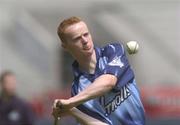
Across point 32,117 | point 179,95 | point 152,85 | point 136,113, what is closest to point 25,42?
point 152,85

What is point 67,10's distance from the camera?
17406 millimetres

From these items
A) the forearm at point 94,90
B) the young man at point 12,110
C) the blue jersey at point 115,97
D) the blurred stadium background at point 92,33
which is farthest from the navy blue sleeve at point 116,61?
the blurred stadium background at point 92,33

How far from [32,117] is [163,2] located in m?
7.71

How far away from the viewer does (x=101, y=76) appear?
4.80m

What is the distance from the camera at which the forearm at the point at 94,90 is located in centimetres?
468

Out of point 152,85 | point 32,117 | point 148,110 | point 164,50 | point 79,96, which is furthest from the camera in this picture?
point 164,50

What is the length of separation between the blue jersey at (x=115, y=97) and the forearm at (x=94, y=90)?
148 mm

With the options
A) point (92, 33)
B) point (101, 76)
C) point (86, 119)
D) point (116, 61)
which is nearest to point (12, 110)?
point (86, 119)

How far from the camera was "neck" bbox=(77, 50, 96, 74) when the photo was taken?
4.92 metres

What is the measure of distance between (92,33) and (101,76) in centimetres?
1213

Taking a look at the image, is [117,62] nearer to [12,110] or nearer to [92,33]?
[12,110]

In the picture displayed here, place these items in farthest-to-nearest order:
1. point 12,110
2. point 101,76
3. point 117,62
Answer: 1. point 12,110
2. point 117,62
3. point 101,76

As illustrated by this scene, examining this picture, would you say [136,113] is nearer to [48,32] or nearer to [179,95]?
[179,95]

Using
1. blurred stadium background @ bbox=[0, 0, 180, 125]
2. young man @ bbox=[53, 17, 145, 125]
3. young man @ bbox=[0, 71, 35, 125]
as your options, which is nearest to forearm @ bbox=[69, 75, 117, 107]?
young man @ bbox=[53, 17, 145, 125]
